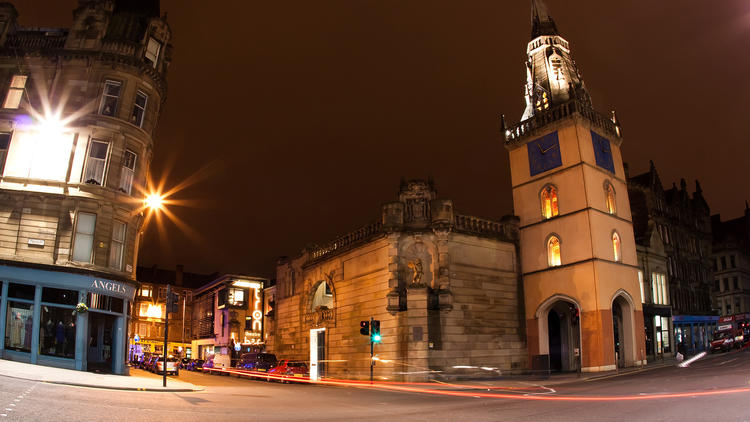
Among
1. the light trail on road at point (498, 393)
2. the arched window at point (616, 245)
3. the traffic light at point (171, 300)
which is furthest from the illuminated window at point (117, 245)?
the arched window at point (616, 245)

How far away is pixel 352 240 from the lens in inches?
1442

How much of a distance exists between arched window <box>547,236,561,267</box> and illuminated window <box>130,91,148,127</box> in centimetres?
2678

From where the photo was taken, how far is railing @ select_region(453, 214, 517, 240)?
3316 centimetres

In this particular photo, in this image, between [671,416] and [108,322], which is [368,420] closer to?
[671,416]

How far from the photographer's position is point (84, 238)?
2520cm

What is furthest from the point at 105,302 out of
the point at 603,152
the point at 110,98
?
the point at 603,152

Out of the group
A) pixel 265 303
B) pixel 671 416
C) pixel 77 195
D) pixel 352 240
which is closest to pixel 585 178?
pixel 352 240

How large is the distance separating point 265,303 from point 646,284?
137ft

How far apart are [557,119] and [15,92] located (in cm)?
3306

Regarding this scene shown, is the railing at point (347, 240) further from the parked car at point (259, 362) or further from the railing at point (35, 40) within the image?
the railing at point (35, 40)

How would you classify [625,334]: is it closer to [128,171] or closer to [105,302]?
[105,302]

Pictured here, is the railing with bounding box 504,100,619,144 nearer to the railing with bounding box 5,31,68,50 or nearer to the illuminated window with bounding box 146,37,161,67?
the illuminated window with bounding box 146,37,161,67

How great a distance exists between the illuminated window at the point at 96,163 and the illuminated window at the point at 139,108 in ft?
7.26

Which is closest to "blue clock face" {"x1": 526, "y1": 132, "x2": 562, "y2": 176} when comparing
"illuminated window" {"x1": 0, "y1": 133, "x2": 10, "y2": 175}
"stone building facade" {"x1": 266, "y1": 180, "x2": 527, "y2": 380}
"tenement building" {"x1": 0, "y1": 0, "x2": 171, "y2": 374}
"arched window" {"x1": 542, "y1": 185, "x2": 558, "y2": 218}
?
"arched window" {"x1": 542, "y1": 185, "x2": 558, "y2": 218}
